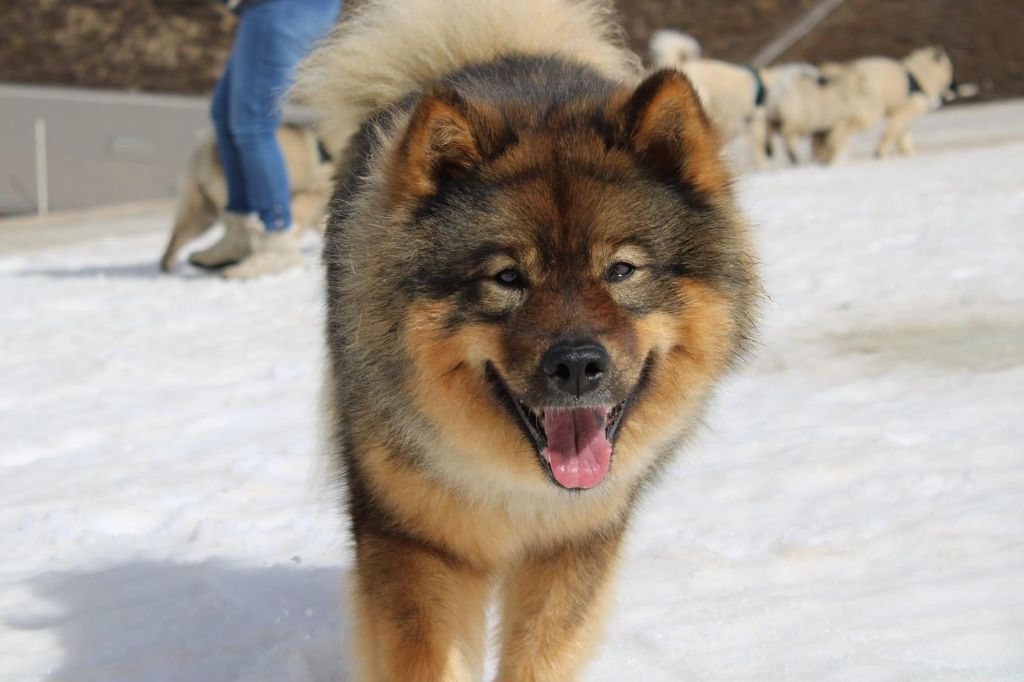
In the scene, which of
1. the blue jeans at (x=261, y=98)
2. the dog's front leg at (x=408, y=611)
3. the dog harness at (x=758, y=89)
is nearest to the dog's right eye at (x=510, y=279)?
the dog's front leg at (x=408, y=611)

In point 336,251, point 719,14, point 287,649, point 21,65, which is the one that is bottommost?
point 21,65

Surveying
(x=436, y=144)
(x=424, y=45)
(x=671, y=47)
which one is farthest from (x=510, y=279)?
(x=671, y=47)

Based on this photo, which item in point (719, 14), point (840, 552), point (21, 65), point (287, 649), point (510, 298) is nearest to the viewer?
point (510, 298)

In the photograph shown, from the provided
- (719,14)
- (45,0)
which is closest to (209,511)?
(45,0)

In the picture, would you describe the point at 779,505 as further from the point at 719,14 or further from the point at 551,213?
the point at 719,14

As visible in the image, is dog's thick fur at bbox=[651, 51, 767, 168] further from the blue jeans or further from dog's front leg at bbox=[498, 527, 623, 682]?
dog's front leg at bbox=[498, 527, 623, 682]

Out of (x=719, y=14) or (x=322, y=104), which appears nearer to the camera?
(x=322, y=104)

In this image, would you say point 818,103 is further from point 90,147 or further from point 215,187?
point 215,187

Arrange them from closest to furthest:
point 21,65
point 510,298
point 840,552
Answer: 1. point 510,298
2. point 840,552
3. point 21,65

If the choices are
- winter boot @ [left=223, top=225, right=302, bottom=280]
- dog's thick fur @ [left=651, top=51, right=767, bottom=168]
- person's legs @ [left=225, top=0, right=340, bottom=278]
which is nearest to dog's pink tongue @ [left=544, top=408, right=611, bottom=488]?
person's legs @ [left=225, top=0, right=340, bottom=278]

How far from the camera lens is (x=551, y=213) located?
2.57m

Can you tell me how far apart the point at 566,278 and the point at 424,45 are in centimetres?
134

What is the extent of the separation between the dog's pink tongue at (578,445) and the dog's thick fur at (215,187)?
232 inches

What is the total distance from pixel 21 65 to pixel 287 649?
17.1m
